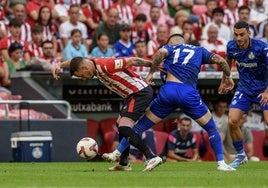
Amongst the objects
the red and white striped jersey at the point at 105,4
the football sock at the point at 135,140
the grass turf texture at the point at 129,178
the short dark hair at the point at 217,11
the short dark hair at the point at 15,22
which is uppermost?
the red and white striped jersey at the point at 105,4

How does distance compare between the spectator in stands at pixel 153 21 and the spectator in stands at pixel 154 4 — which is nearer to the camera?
the spectator in stands at pixel 153 21

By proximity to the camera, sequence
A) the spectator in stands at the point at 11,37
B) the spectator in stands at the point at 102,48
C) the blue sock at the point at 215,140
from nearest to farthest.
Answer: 1. the blue sock at the point at 215,140
2. the spectator in stands at the point at 11,37
3. the spectator in stands at the point at 102,48

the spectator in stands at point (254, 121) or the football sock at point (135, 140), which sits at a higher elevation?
the football sock at point (135, 140)

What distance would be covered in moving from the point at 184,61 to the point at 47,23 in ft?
26.6

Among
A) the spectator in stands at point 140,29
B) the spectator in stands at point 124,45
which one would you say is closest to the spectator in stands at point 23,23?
the spectator in stands at point 124,45

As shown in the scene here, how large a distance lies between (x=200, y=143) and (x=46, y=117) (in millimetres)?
3511

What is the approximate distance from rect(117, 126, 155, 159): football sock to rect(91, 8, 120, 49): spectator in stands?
28.2ft

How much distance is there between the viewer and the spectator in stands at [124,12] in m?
24.3

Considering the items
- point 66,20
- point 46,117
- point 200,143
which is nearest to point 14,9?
point 66,20

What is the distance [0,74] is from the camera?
20922 millimetres

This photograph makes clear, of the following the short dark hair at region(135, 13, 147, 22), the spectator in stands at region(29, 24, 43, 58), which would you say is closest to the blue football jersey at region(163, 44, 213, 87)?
the spectator in stands at region(29, 24, 43, 58)

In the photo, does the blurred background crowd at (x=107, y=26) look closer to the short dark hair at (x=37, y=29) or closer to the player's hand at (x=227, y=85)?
the short dark hair at (x=37, y=29)

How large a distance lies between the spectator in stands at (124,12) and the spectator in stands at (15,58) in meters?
3.49

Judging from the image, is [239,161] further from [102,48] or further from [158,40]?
[158,40]
